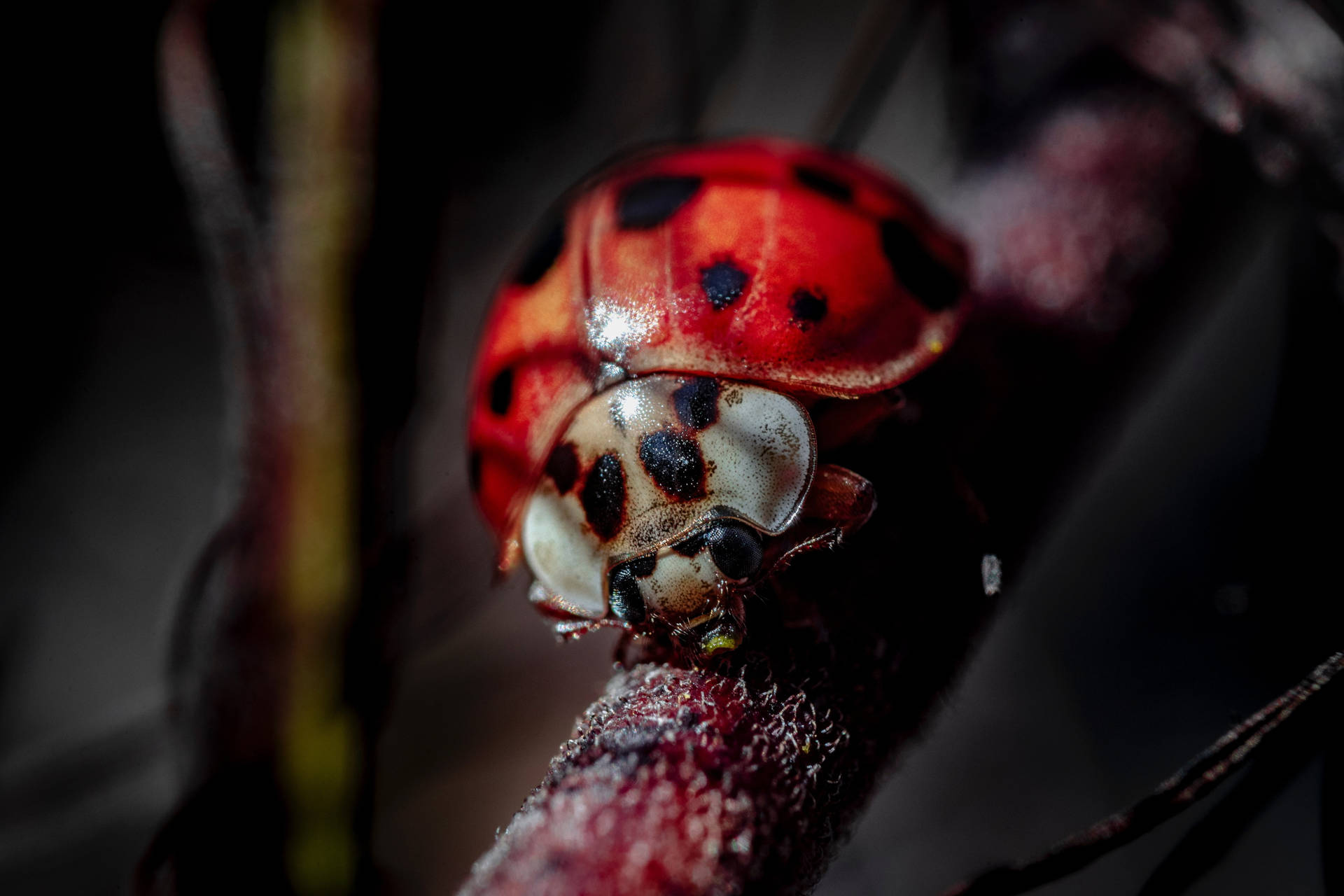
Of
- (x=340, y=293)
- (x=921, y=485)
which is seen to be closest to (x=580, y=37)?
(x=340, y=293)

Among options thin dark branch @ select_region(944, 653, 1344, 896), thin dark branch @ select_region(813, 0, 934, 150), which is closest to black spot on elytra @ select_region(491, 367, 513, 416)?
thin dark branch @ select_region(944, 653, 1344, 896)

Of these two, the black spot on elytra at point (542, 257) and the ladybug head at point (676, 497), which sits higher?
the black spot on elytra at point (542, 257)

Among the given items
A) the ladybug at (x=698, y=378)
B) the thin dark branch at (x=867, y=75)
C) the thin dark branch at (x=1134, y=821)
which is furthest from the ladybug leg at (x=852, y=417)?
the thin dark branch at (x=867, y=75)

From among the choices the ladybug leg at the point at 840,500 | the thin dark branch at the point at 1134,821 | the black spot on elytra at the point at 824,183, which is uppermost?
the black spot on elytra at the point at 824,183

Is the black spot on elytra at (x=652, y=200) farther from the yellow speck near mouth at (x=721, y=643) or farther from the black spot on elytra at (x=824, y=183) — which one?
the yellow speck near mouth at (x=721, y=643)

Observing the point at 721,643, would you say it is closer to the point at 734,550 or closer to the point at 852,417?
the point at 734,550

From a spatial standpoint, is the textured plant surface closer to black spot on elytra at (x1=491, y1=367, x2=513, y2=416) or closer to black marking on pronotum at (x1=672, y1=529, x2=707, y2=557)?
black marking on pronotum at (x1=672, y1=529, x2=707, y2=557)
